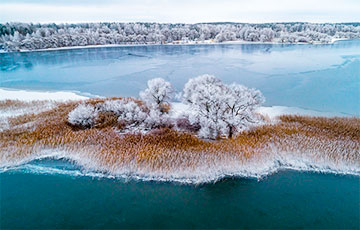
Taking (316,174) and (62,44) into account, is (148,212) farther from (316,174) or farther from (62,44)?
(62,44)

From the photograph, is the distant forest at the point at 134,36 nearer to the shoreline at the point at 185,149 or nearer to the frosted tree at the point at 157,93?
the shoreline at the point at 185,149

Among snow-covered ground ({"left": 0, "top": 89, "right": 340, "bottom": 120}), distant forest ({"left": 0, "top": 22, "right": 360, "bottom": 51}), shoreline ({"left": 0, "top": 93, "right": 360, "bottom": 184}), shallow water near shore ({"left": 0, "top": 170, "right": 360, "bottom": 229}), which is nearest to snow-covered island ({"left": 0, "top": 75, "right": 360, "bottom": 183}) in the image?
shoreline ({"left": 0, "top": 93, "right": 360, "bottom": 184})

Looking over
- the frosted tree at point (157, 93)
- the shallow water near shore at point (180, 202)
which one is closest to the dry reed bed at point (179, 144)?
the shallow water near shore at point (180, 202)

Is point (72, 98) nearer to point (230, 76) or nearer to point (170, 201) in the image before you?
point (170, 201)

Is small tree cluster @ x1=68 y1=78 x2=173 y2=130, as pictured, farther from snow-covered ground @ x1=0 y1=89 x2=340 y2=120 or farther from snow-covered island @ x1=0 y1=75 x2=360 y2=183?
snow-covered ground @ x1=0 y1=89 x2=340 y2=120

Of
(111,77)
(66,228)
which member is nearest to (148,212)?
(66,228)

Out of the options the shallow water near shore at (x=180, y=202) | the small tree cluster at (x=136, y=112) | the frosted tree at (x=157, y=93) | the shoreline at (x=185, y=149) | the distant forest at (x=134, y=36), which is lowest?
the shallow water near shore at (x=180, y=202)

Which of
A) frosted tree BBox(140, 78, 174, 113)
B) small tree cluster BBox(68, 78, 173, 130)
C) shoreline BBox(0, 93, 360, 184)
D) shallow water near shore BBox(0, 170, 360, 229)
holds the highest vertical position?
frosted tree BBox(140, 78, 174, 113)
